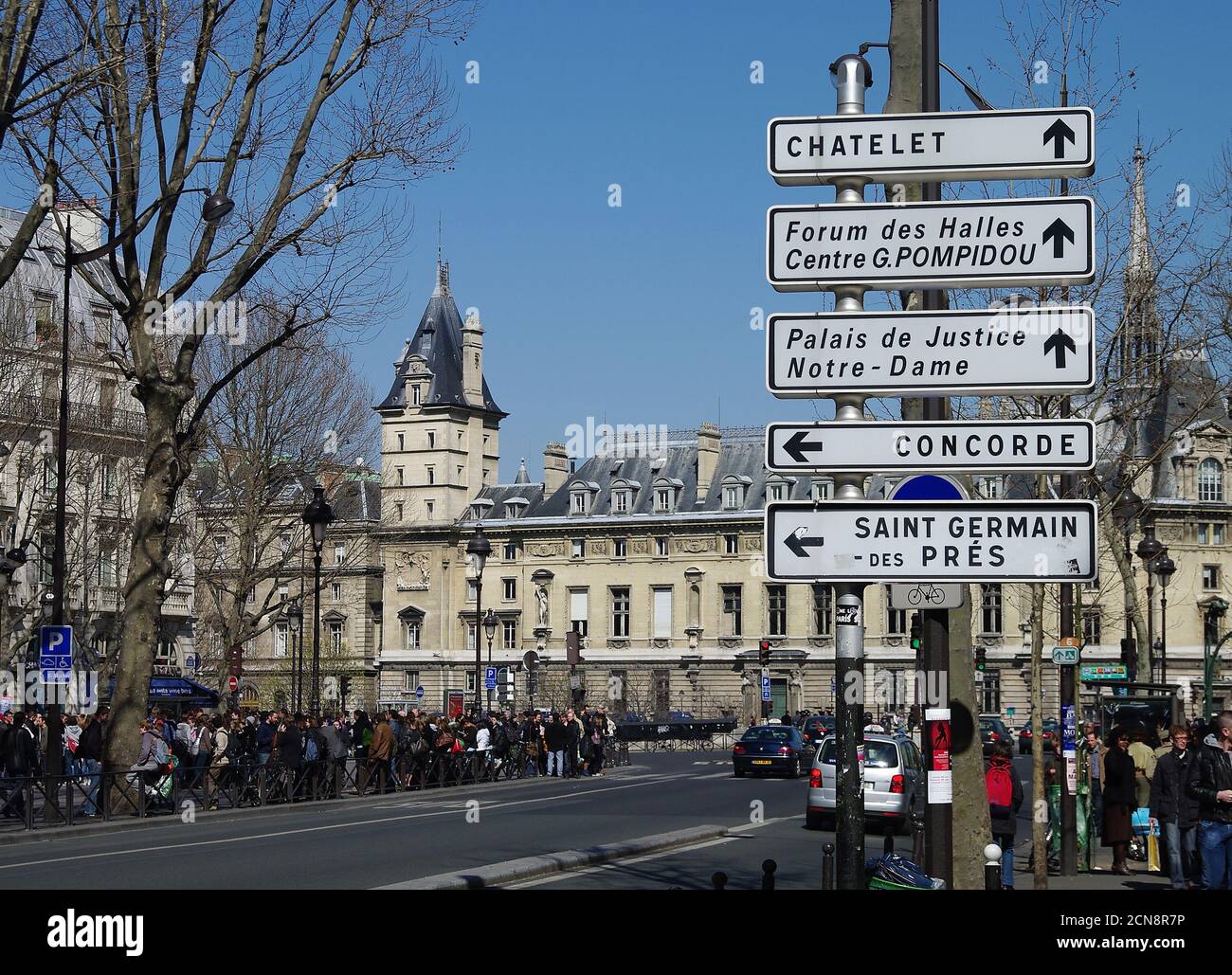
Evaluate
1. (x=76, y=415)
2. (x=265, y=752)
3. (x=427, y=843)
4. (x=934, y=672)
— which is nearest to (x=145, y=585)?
(x=265, y=752)

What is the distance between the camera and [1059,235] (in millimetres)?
8109

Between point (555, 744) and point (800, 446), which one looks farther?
point (555, 744)

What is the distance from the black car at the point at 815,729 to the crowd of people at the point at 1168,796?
27.9 m

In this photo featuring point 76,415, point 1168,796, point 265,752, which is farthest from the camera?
point 76,415

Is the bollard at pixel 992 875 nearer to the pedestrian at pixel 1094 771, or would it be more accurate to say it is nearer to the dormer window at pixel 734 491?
the pedestrian at pixel 1094 771

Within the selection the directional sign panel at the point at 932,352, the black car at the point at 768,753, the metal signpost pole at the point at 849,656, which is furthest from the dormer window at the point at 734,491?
the directional sign panel at the point at 932,352

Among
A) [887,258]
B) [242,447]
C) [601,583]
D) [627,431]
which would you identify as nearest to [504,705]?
[601,583]

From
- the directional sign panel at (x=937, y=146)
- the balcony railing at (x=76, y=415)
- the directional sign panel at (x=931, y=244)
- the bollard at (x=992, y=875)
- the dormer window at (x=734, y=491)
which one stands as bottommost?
the bollard at (x=992, y=875)

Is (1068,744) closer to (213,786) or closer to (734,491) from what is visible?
(213,786)

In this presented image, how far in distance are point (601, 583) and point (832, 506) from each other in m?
92.4

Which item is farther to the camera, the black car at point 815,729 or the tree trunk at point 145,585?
the black car at point 815,729

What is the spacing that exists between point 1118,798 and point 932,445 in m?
13.5

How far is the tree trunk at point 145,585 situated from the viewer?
90.8ft
